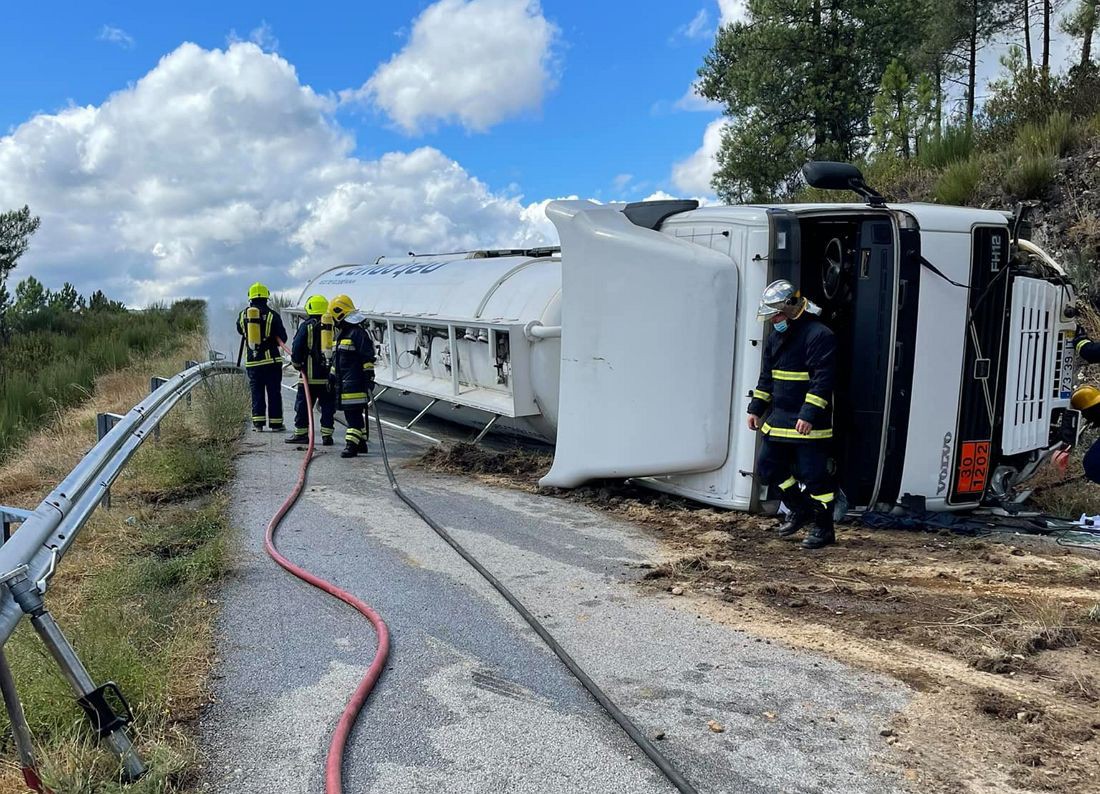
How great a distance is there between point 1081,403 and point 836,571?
2.43 m

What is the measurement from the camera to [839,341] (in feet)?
19.2

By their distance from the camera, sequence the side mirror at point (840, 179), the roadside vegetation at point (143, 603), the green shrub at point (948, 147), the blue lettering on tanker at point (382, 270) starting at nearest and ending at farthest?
1. the roadside vegetation at point (143, 603)
2. the side mirror at point (840, 179)
3. the blue lettering on tanker at point (382, 270)
4. the green shrub at point (948, 147)

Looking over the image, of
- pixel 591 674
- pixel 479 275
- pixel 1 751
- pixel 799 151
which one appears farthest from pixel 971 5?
pixel 1 751

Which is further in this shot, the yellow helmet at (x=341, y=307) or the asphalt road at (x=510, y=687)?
the yellow helmet at (x=341, y=307)

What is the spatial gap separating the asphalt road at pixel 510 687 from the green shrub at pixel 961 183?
23.0 ft

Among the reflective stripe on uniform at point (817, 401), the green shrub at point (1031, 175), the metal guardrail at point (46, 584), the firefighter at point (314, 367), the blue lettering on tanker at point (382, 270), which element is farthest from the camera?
the blue lettering on tanker at point (382, 270)

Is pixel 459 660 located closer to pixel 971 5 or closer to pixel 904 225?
pixel 904 225

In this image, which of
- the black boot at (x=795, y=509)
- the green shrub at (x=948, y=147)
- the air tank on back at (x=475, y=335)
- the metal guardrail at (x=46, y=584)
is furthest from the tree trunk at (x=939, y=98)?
the metal guardrail at (x=46, y=584)

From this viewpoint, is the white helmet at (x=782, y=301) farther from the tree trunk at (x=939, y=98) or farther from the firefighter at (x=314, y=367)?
the tree trunk at (x=939, y=98)

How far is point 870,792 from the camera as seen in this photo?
258 centimetres

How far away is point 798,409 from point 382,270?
24.8 ft

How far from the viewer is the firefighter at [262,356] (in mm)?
9789

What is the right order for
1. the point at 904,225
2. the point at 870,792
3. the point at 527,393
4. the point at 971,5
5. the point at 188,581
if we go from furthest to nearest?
the point at 971,5
the point at 527,393
the point at 904,225
the point at 188,581
the point at 870,792

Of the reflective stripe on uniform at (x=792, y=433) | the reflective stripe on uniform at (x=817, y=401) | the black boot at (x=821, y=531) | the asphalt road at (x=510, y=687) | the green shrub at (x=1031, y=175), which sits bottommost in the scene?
the asphalt road at (x=510, y=687)
